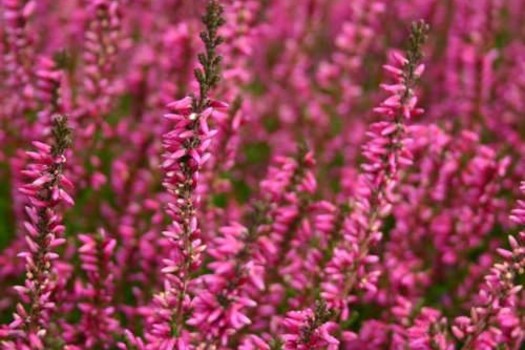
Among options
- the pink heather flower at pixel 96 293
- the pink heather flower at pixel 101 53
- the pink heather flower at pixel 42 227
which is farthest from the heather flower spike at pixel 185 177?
the pink heather flower at pixel 101 53

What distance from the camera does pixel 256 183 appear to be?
6785 mm

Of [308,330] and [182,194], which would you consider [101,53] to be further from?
[308,330]

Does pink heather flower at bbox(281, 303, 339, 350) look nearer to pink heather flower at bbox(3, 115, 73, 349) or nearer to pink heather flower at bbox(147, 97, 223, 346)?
pink heather flower at bbox(147, 97, 223, 346)


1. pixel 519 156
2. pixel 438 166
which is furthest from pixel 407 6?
pixel 438 166

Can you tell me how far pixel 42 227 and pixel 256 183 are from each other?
11.2ft

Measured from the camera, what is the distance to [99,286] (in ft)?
13.9

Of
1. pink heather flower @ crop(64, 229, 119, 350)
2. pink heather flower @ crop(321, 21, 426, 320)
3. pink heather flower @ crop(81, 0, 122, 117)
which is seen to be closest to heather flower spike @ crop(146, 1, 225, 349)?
pink heather flower @ crop(64, 229, 119, 350)

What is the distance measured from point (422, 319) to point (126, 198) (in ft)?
7.68

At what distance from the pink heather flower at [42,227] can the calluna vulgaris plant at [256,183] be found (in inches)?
0.4

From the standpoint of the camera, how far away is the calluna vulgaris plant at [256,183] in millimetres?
3684

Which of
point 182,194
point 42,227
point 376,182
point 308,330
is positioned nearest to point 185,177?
point 182,194

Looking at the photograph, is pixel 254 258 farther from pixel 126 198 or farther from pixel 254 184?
pixel 254 184

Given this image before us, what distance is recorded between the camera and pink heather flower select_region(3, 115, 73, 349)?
132 inches

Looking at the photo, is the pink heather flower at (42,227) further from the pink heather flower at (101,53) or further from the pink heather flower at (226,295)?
the pink heather flower at (101,53)
